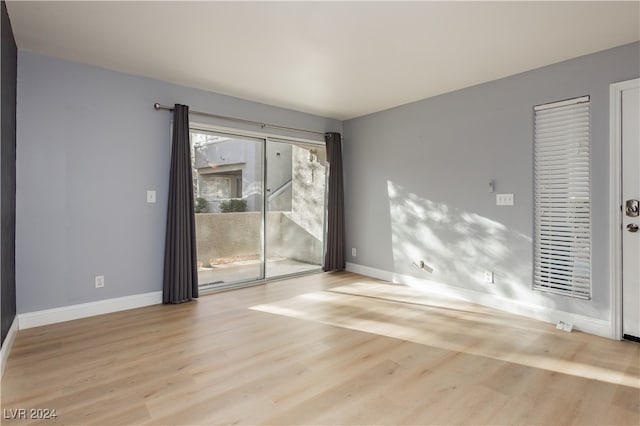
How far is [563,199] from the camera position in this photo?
3199mm

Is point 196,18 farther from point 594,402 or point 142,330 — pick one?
point 594,402

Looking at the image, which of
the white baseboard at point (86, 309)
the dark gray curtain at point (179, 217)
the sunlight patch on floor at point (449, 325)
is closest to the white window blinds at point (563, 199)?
the sunlight patch on floor at point (449, 325)

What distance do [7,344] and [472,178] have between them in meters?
4.64

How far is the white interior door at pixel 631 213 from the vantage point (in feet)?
9.16

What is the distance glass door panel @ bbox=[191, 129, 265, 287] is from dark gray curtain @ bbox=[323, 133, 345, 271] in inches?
46.1

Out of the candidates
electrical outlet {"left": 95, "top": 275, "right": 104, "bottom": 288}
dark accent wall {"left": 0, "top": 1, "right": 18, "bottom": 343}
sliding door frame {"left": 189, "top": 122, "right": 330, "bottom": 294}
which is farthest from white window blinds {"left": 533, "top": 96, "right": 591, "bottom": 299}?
dark accent wall {"left": 0, "top": 1, "right": 18, "bottom": 343}

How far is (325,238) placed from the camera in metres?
5.43

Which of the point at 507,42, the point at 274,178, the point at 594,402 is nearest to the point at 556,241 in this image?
the point at 594,402

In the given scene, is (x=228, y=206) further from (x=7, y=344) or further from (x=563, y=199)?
(x=563, y=199)

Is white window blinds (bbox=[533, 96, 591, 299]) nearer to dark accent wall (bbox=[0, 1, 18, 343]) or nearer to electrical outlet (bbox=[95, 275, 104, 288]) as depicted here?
electrical outlet (bbox=[95, 275, 104, 288])

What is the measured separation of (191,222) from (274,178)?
145cm

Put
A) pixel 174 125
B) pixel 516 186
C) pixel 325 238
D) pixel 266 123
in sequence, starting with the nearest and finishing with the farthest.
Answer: pixel 516 186 < pixel 174 125 < pixel 266 123 < pixel 325 238

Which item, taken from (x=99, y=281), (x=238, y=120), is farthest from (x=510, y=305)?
(x=99, y=281)

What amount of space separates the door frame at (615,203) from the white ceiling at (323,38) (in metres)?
0.53
